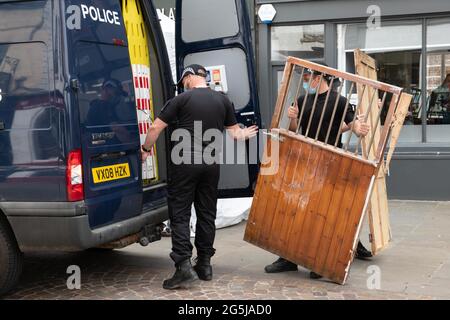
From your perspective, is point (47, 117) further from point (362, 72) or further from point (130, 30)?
point (362, 72)

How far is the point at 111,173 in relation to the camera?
15.6 ft

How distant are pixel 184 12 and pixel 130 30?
1026 mm

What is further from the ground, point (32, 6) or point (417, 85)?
point (32, 6)

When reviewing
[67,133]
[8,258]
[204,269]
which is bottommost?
[204,269]

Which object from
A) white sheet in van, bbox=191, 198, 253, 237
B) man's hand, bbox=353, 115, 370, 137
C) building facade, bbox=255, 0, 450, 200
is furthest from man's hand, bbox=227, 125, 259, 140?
building facade, bbox=255, 0, 450, 200

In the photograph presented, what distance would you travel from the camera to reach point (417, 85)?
9.02 m

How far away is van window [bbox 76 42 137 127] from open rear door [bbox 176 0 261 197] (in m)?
1.44

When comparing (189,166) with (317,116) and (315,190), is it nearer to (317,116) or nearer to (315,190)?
(315,190)

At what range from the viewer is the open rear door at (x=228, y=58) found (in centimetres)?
615

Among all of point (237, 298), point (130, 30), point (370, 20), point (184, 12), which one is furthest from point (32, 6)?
point (370, 20)

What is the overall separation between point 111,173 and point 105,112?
49cm

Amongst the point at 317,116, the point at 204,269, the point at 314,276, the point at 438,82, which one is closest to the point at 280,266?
the point at 314,276

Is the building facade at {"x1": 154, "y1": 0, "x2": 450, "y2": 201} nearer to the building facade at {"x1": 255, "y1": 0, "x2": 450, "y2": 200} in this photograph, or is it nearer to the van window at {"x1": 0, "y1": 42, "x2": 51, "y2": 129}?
the building facade at {"x1": 255, "y1": 0, "x2": 450, "y2": 200}

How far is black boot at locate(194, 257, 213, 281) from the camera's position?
17.1 feet
